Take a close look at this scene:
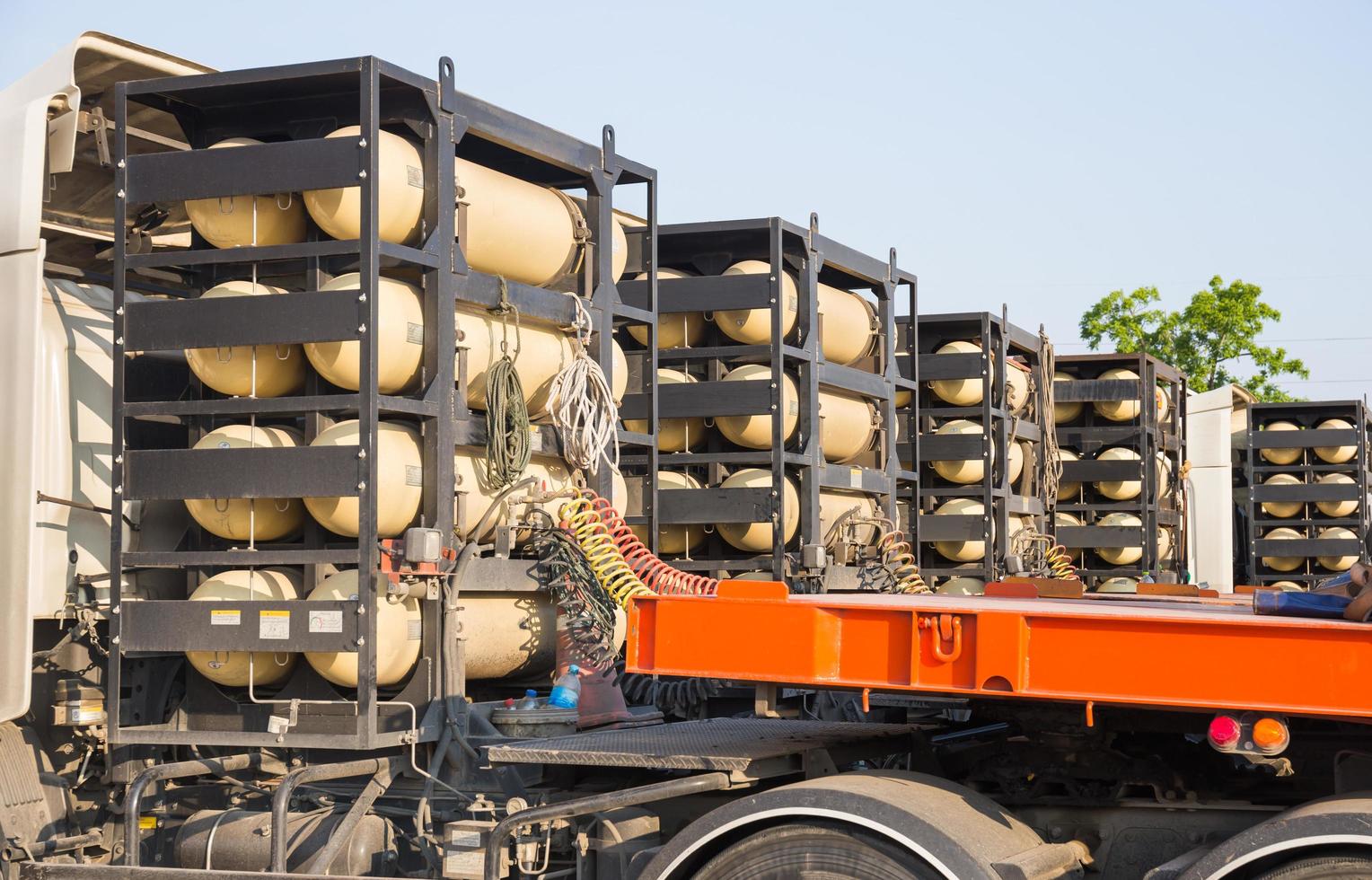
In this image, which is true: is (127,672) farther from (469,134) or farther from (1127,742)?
(1127,742)

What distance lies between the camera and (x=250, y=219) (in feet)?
20.8

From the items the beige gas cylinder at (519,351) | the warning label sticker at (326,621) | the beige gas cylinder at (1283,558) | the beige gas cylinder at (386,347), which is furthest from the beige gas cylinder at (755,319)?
the beige gas cylinder at (1283,558)

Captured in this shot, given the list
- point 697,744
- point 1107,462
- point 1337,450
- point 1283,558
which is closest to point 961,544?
point 1107,462

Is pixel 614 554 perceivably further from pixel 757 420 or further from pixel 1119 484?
pixel 1119 484

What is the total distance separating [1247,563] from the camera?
1983cm

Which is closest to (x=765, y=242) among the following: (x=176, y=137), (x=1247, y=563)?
(x=176, y=137)

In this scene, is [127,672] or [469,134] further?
[469,134]

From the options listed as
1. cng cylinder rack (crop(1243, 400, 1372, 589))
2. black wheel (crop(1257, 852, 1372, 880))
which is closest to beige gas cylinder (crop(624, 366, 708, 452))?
black wheel (crop(1257, 852, 1372, 880))

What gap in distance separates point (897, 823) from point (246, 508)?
119 inches

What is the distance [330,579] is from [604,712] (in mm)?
1317

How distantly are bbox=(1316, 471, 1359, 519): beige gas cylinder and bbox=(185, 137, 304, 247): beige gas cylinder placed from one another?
637 inches

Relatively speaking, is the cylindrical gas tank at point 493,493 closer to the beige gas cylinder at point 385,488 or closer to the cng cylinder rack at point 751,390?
the beige gas cylinder at point 385,488

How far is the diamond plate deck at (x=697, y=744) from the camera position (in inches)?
A: 195

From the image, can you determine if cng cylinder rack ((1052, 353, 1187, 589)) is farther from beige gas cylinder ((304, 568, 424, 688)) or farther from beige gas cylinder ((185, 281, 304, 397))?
beige gas cylinder ((185, 281, 304, 397))
